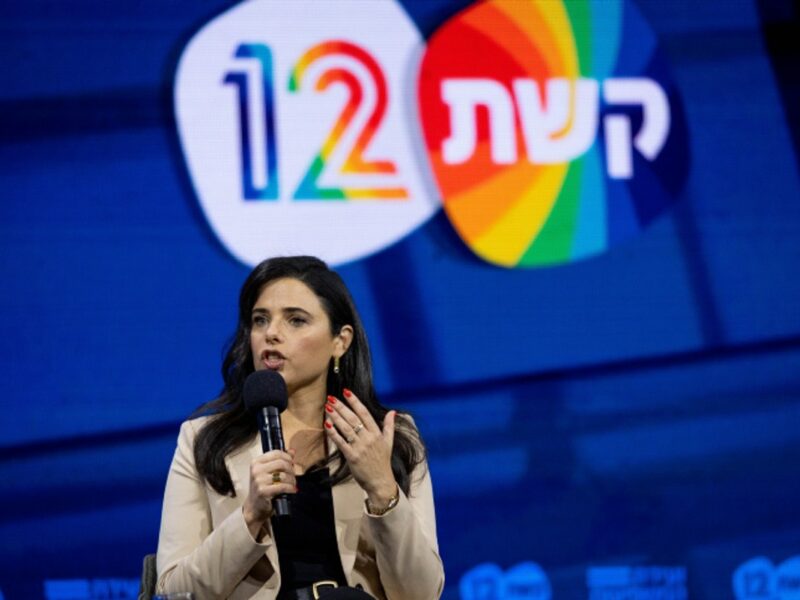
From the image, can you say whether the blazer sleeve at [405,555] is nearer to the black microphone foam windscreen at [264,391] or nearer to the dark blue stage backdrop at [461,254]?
the black microphone foam windscreen at [264,391]

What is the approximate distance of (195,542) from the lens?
275 centimetres

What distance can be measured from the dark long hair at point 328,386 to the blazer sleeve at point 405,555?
17cm

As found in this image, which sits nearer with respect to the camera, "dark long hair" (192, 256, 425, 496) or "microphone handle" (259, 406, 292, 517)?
"microphone handle" (259, 406, 292, 517)

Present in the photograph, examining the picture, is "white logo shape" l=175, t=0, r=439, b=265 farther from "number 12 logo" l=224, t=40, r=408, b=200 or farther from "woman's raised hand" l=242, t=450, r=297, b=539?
"woman's raised hand" l=242, t=450, r=297, b=539

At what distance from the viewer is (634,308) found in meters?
4.17

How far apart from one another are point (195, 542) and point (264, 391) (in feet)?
1.48

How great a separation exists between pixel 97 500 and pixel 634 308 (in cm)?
179

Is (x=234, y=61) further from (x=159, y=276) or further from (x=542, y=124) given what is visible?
(x=542, y=124)

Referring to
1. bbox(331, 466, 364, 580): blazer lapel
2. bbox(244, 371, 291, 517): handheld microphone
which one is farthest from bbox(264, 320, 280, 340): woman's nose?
bbox(331, 466, 364, 580): blazer lapel

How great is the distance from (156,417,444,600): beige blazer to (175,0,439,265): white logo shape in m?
1.14

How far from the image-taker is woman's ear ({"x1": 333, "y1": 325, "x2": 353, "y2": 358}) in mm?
2932

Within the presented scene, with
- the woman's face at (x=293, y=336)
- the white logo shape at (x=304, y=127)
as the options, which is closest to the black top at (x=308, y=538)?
the woman's face at (x=293, y=336)

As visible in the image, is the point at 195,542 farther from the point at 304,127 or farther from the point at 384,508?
the point at 304,127

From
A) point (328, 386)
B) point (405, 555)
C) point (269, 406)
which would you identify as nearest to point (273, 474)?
point (269, 406)
